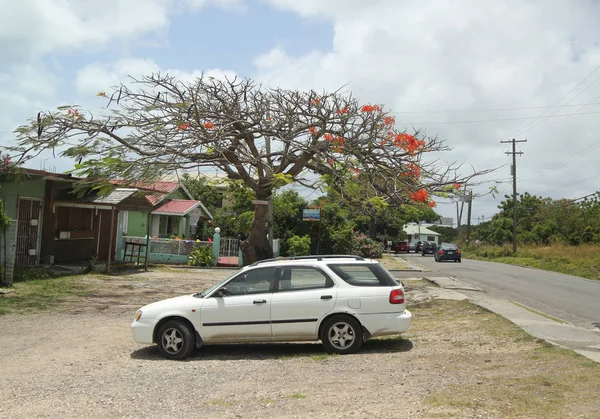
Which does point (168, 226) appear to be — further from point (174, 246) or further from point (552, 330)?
point (552, 330)

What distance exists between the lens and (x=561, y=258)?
119 feet

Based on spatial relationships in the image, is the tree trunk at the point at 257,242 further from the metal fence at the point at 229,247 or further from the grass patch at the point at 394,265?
the grass patch at the point at 394,265

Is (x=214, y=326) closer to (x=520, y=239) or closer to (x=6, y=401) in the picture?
(x=6, y=401)

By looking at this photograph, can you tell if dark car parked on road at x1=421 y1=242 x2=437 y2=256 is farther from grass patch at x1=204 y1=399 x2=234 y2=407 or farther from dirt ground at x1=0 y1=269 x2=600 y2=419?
grass patch at x1=204 y1=399 x2=234 y2=407

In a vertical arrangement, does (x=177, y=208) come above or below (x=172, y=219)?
above

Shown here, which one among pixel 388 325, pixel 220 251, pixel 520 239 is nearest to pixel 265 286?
pixel 388 325

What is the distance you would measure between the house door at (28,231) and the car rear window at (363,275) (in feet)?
46.7

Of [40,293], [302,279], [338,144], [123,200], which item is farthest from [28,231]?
[302,279]

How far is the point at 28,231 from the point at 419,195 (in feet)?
43.6

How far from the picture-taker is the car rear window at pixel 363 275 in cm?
848

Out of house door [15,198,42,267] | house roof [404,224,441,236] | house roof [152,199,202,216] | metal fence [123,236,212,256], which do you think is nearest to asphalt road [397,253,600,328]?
metal fence [123,236,212,256]

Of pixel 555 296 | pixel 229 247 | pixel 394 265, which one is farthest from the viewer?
pixel 394 265

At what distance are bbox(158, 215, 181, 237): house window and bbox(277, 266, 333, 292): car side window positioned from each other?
25821 mm

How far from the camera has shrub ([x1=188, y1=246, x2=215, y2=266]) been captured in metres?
25.8
